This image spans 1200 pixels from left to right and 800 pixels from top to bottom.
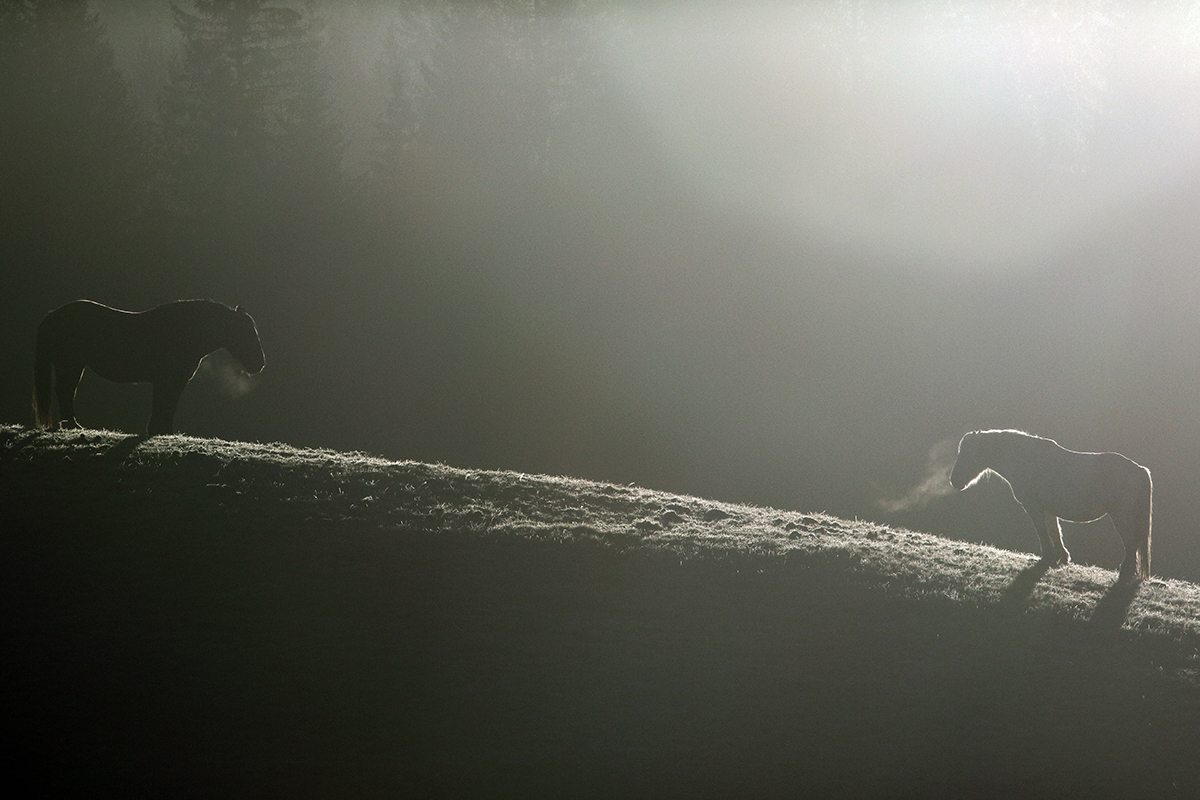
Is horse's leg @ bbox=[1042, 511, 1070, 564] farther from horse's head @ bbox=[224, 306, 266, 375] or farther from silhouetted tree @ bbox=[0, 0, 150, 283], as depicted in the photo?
silhouetted tree @ bbox=[0, 0, 150, 283]

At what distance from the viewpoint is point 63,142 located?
57031 mm

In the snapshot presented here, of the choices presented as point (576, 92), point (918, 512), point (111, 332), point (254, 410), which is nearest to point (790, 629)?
point (111, 332)

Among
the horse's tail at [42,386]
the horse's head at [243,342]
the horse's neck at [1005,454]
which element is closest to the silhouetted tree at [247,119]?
the horse's tail at [42,386]

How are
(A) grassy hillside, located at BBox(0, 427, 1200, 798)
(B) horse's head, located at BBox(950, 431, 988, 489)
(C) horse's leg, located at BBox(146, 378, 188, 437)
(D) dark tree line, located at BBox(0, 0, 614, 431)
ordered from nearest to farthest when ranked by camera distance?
1. (A) grassy hillside, located at BBox(0, 427, 1200, 798)
2. (B) horse's head, located at BBox(950, 431, 988, 489)
3. (C) horse's leg, located at BBox(146, 378, 188, 437)
4. (D) dark tree line, located at BBox(0, 0, 614, 431)

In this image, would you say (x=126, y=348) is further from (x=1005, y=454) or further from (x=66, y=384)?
(x=1005, y=454)

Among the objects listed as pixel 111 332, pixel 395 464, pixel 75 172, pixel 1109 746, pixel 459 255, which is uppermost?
pixel 75 172

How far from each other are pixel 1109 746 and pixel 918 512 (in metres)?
28.3

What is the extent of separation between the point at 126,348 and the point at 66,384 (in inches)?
51.3

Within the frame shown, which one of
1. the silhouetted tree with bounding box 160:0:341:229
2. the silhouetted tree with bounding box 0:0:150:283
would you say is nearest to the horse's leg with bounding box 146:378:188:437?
the silhouetted tree with bounding box 0:0:150:283

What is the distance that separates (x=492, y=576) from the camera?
1163 cm

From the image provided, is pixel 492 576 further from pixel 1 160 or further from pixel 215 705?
pixel 1 160

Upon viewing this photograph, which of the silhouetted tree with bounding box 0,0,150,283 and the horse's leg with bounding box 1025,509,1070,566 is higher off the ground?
the silhouetted tree with bounding box 0,0,150,283

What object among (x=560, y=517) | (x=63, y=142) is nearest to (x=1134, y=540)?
(x=560, y=517)

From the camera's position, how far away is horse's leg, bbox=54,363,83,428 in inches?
632
